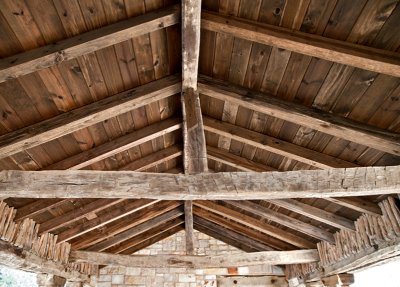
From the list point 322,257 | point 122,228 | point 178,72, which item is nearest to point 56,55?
point 178,72

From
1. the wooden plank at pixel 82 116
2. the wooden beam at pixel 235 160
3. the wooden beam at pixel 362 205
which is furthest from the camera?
the wooden beam at pixel 235 160

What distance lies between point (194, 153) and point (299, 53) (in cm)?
112

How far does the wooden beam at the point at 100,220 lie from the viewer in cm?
470

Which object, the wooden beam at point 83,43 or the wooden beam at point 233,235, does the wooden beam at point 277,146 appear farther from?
the wooden beam at point 233,235

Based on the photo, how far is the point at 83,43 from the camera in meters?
1.89

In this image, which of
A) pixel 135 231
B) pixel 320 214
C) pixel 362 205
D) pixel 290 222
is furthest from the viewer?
pixel 135 231

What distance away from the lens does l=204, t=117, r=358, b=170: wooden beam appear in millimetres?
2979

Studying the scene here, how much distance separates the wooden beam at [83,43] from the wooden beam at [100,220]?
3.24 meters

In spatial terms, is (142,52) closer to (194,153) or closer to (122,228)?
(194,153)

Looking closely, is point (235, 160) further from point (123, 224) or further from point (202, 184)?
point (123, 224)

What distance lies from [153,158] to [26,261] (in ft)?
7.64

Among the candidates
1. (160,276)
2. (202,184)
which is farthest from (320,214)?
(160,276)

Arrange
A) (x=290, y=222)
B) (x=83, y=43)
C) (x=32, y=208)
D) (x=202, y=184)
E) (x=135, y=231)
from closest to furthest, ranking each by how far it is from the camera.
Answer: (x=83, y=43) → (x=202, y=184) → (x=32, y=208) → (x=290, y=222) → (x=135, y=231)

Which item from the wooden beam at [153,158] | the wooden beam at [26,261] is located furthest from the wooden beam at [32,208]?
the wooden beam at [153,158]
